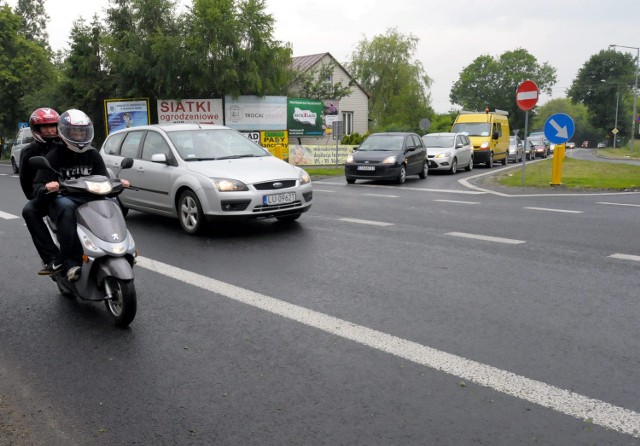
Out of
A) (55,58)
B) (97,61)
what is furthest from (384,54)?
(55,58)

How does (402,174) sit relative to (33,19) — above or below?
below

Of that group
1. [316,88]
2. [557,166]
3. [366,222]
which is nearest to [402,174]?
[557,166]

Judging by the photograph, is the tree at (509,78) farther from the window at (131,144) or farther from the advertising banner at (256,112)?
the window at (131,144)

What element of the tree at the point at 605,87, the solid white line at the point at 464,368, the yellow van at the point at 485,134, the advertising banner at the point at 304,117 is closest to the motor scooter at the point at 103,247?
the solid white line at the point at 464,368

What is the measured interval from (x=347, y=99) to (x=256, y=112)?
56.5 feet

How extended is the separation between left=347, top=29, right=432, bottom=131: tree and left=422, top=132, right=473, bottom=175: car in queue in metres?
32.5

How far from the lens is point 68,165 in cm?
552

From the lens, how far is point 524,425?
128 inches

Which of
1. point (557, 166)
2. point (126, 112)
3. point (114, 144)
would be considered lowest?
point (557, 166)

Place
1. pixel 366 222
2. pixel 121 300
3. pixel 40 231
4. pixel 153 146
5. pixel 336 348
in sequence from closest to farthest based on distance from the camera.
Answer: pixel 336 348
pixel 121 300
pixel 40 231
pixel 153 146
pixel 366 222

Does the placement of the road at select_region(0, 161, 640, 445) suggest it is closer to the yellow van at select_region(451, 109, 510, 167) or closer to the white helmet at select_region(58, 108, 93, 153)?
the white helmet at select_region(58, 108, 93, 153)

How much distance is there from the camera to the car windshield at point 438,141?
2546 cm

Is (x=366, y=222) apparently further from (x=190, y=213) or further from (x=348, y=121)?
(x=348, y=121)

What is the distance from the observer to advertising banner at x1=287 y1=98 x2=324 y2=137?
39375 mm
